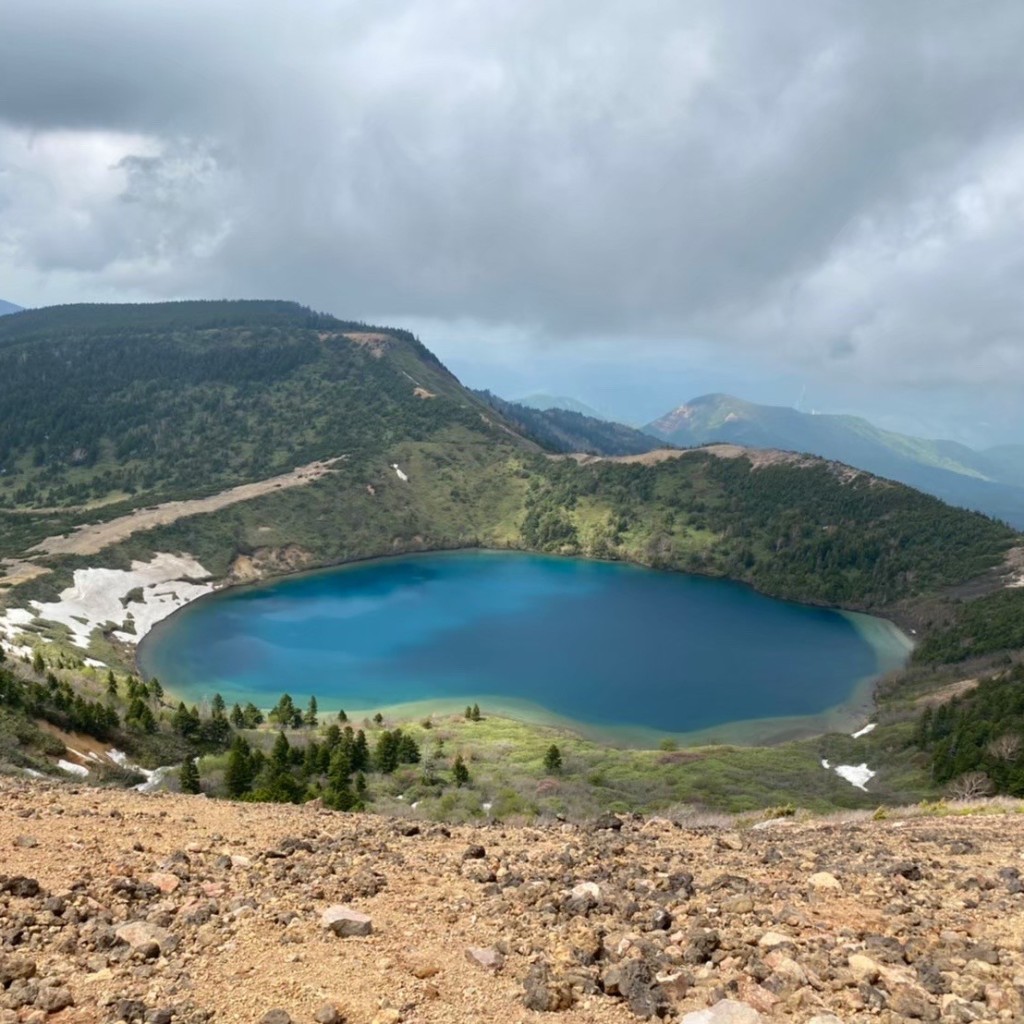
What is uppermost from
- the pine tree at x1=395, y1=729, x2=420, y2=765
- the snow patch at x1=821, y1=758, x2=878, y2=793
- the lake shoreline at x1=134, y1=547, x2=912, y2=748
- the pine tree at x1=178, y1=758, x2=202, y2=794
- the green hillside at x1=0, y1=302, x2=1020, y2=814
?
the green hillside at x1=0, y1=302, x2=1020, y2=814

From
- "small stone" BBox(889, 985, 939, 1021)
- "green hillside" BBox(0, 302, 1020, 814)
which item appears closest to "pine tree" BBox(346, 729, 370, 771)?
"green hillside" BBox(0, 302, 1020, 814)

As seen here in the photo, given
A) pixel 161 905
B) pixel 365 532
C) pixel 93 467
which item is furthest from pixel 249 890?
pixel 93 467

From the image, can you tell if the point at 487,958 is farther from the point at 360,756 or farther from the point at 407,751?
the point at 407,751

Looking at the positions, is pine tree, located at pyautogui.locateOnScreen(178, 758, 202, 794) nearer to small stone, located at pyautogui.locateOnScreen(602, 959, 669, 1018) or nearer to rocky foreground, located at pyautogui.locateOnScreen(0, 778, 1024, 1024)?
rocky foreground, located at pyautogui.locateOnScreen(0, 778, 1024, 1024)

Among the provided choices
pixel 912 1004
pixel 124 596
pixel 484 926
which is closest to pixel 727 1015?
pixel 912 1004

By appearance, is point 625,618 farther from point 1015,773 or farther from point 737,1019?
point 737,1019

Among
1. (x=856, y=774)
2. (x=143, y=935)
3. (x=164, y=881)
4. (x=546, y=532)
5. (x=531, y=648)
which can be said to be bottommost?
(x=531, y=648)

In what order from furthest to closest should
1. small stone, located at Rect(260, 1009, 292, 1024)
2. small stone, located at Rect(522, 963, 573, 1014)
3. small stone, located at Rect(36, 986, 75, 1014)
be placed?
1. small stone, located at Rect(522, 963, 573, 1014)
2. small stone, located at Rect(36, 986, 75, 1014)
3. small stone, located at Rect(260, 1009, 292, 1024)

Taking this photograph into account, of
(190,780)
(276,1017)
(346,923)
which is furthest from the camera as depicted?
(190,780)
